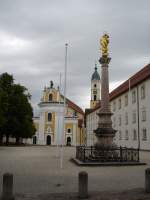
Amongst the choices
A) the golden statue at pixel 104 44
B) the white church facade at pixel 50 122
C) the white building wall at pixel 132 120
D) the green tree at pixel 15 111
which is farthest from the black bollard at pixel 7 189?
the white church facade at pixel 50 122

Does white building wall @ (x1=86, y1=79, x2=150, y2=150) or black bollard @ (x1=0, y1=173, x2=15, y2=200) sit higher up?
white building wall @ (x1=86, y1=79, x2=150, y2=150)

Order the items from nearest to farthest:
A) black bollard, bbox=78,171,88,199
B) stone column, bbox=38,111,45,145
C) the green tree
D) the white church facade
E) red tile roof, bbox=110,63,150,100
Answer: black bollard, bbox=78,171,88,199 < red tile roof, bbox=110,63,150,100 < the green tree < the white church facade < stone column, bbox=38,111,45,145

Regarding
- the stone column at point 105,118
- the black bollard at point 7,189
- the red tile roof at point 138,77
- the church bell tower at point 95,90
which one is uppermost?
the church bell tower at point 95,90

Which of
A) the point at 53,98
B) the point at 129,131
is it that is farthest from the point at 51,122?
the point at 129,131

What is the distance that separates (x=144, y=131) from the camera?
41750 mm

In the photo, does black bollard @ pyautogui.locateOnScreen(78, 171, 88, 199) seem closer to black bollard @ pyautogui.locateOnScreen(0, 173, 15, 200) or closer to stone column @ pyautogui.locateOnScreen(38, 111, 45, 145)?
Result: black bollard @ pyautogui.locateOnScreen(0, 173, 15, 200)

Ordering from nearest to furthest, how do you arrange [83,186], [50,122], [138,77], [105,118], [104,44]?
[83,186] < [105,118] < [104,44] < [138,77] < [50,122]

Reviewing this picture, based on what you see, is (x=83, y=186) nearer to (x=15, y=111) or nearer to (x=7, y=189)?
(x=7, y=189)

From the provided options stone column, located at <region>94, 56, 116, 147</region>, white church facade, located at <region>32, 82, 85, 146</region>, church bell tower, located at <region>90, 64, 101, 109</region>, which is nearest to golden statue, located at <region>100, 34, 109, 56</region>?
stone column, located at <region>94, 56, 116, 147</region>

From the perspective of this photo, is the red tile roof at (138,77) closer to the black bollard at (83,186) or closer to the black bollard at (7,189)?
the black bollard at (83,186)

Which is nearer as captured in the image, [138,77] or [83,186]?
[83,186]

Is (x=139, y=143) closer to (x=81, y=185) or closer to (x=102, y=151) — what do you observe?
(x=102, y=151)

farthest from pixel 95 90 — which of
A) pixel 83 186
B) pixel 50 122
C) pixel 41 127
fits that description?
pixel 83 186

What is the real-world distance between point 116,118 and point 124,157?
112ft
